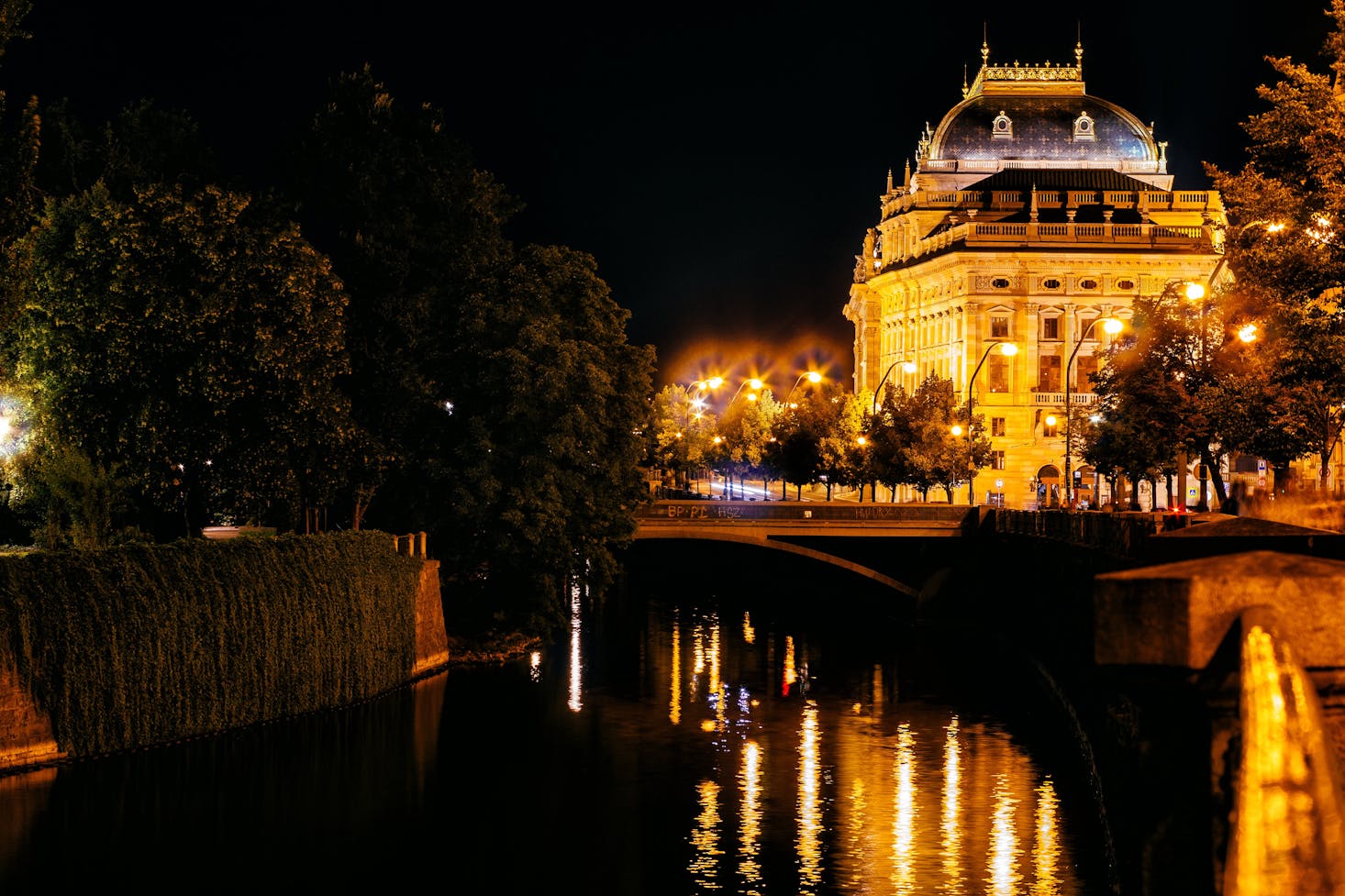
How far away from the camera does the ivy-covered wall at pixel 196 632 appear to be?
39.0 m

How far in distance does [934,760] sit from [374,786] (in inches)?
567

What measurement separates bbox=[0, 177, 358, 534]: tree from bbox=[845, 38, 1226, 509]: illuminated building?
251ft

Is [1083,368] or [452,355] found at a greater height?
[1083,368]

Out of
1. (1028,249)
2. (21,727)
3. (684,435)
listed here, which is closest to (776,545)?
(21,727)

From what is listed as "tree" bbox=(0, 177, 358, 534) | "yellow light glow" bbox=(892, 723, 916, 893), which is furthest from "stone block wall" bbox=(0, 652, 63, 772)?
"yellow light glow" bbox=(892, 723, 916, 893)

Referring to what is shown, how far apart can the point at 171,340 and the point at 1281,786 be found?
153ft

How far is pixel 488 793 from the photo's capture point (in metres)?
40.9

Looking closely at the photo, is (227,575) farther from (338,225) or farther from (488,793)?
(338,225)

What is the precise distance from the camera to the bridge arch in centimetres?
7500

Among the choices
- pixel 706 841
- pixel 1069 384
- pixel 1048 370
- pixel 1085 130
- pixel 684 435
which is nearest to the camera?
pixel 706 841

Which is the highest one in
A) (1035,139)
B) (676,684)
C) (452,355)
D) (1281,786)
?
(1035,139)

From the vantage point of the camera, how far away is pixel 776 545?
75938mm

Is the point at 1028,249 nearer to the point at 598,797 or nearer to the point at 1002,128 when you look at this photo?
the point at 1002,128

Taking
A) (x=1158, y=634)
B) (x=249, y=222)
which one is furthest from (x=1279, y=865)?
(x=249, y=222)
